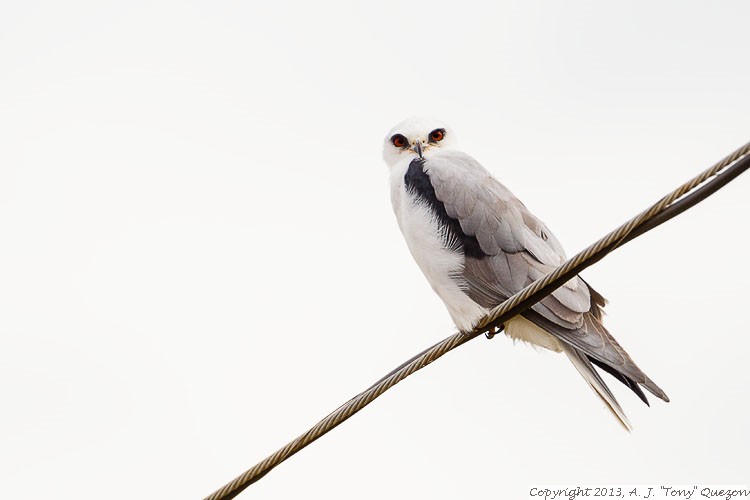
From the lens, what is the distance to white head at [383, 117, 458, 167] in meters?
6.62

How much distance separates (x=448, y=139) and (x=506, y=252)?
4.91ft

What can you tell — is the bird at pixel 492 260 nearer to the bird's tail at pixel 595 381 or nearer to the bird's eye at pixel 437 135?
the bird's tail at pixel 595 381

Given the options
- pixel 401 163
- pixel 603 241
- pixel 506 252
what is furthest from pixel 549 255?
pixel 603 241

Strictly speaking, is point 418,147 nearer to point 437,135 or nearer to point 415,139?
point 415,139

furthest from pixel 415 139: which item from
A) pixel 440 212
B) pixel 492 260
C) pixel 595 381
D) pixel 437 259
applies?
pixel 595 381

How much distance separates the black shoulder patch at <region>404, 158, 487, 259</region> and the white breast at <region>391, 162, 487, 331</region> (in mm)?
35

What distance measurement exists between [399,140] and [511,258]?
60.8 inches

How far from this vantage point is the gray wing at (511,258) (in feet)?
17.4

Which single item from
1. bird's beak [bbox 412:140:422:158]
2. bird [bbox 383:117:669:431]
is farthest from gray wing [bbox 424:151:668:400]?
bird's beak [bbox 412:140:422:158]

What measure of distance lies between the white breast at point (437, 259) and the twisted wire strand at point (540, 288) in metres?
1.12

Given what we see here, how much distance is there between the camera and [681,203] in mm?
3127

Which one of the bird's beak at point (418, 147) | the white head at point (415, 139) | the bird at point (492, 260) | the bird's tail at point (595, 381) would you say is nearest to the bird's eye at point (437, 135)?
the white head at point (415, 139)

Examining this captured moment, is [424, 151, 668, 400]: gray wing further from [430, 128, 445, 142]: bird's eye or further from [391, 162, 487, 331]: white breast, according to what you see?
[430, 128, 445, 142]: bird's eye

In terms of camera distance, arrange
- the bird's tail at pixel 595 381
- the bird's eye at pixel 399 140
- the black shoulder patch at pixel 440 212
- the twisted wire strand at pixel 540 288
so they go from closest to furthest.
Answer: the twisted wire strand at pixel 540 288 → the bird's tail at pixel 595 381 → the black shoulder patch at pixel 440 212 → the bird's eye at pixel 399 140
